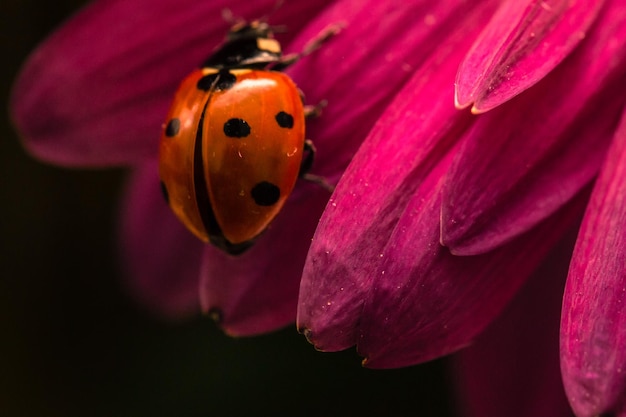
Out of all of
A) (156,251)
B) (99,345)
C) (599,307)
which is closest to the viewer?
(599,307)

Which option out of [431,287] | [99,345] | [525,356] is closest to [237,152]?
[431,287]

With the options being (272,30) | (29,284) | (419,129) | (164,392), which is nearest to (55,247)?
(29,284)

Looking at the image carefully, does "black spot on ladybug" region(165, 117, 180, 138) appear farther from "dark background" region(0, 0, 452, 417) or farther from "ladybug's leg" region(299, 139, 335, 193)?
"dark background" region(0, 0, 452, 417)

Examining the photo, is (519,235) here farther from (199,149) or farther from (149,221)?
(149,221)

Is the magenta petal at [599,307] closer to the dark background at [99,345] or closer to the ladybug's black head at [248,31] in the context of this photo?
the ladybug's black head at [248,31]

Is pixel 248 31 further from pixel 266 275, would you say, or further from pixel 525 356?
pixel 525 356

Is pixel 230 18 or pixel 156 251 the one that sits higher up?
pixel 230 18

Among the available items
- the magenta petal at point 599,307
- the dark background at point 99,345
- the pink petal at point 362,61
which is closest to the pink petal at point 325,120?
the pink petal at point 362,61
